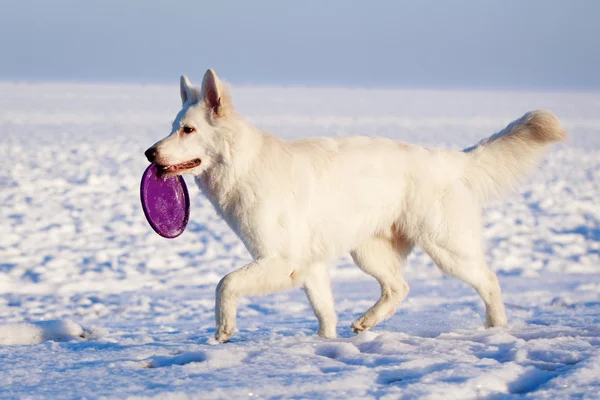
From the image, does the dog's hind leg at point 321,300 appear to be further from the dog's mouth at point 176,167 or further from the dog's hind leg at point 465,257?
the dog's mouth at point 176,167

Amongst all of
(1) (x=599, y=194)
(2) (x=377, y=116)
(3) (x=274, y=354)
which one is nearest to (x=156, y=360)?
(3) (x=274, y=354)

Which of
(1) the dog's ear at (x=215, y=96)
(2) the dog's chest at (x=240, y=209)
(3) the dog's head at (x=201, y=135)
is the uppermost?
(1) the dog's ear at (x=215, y=96)

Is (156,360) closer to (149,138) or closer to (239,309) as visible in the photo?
(239,309)

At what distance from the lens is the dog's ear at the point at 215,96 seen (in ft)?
16.8

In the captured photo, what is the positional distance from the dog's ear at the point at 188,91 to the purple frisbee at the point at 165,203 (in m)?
0.65

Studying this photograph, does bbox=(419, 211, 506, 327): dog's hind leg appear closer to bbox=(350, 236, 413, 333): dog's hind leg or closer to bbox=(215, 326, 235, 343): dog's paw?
bbox=(350, 236, 413, 333): dog's hind leg

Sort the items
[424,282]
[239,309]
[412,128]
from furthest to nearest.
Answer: [412,128] < [424,282] < [239,309]

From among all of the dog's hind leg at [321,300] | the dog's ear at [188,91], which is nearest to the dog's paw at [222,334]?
the dog's hind leg at [321,300]

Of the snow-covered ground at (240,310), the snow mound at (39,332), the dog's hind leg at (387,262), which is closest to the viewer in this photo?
the snow-covered ground at (240,310)

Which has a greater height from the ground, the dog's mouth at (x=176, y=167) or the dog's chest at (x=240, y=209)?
the dog's mouth at (x=176, y=167)

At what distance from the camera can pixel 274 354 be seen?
4.57 meters

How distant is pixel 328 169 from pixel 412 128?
2519 centimetres

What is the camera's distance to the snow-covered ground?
4.01m

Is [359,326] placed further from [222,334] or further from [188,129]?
[188,129]
